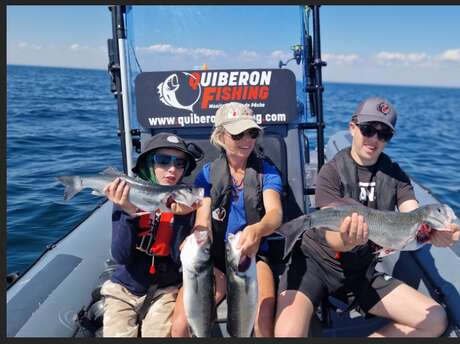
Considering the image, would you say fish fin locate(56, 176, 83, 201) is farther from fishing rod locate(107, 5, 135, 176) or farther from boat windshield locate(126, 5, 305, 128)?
boat windshield locate(126, 5, 305, 128)

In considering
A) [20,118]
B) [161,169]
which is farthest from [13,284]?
[20,118]

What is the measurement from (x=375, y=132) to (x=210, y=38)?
280 cm

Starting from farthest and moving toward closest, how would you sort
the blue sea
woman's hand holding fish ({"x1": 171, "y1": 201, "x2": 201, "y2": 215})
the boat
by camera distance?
the blue sea, the boat, woman's hand holding fish ({"x1": 171, "y1": 201, "x2": 201, "y2": 215})

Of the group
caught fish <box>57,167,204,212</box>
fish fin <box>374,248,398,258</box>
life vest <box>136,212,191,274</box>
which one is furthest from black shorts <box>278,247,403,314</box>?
caught fish <box>57,167,204,212</box>

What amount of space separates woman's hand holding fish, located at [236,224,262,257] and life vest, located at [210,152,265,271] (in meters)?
0.54

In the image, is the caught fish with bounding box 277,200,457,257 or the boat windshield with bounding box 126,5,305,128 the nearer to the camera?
the caught fish with bounding box 277,200,457,257

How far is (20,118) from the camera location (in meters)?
17.8

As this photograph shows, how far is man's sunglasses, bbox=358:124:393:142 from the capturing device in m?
3.29

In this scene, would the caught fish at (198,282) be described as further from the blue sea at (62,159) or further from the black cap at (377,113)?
the blue sea at (62,159)

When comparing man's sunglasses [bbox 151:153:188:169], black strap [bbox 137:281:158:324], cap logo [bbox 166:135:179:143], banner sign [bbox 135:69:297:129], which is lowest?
black strap [bbox 137:281:158:324]

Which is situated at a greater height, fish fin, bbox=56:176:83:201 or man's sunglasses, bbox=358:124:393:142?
man's sunglasses, bbox=358:124:393:142

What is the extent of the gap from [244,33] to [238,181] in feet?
8.14

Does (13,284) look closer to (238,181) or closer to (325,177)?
(238,181)

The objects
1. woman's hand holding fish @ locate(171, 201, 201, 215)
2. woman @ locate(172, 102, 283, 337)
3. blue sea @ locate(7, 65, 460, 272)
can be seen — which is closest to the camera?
woman's hand holding fish @ locate(171, 201, 201, 215)
